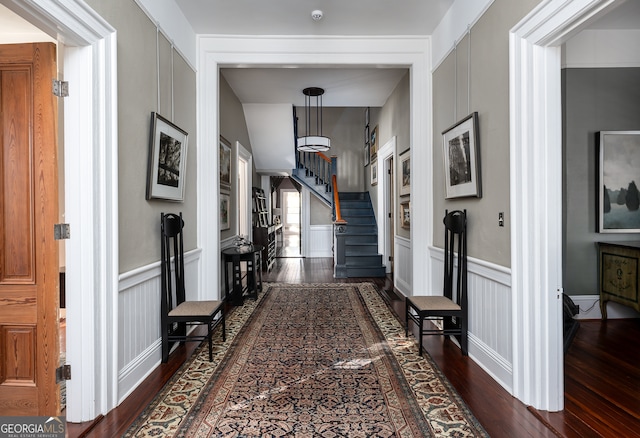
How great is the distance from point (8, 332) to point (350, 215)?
6.11 meters

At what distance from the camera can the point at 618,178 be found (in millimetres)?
3727

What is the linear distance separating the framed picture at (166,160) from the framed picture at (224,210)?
1319mm

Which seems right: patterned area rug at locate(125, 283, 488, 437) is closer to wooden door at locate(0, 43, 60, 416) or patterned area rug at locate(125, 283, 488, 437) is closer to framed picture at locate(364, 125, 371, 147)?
wooden door at locate(0, 43, 60, 416)

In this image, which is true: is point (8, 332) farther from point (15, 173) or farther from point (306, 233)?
point (306, 233)

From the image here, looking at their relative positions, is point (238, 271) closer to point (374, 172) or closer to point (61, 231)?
point (61, 231)

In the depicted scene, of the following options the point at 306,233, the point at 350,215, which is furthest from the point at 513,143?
the point at 306,233

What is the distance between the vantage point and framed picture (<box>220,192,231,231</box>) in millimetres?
4555

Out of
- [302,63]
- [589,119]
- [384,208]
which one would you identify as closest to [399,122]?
[384,208]

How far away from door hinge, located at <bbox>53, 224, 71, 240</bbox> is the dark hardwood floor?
100cm

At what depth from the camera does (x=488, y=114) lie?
2529 mm

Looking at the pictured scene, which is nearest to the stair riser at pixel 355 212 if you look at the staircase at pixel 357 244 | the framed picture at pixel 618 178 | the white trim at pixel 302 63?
the staircase at pixel 357 244

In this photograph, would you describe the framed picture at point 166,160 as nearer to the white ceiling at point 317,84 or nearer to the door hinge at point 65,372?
the door hinge at point 65,372

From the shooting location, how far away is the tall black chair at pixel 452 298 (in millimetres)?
2801

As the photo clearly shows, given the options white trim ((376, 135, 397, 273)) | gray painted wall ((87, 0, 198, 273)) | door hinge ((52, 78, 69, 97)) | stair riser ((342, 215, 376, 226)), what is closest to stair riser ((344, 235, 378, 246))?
white trim ((376, 135, 397, 273))
